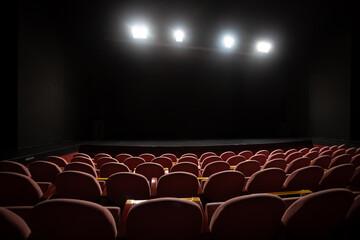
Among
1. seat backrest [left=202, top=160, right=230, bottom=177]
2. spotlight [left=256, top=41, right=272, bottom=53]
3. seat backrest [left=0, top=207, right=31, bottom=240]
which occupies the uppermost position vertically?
spotlight [left=256, top=41, right=272, bottom=53]

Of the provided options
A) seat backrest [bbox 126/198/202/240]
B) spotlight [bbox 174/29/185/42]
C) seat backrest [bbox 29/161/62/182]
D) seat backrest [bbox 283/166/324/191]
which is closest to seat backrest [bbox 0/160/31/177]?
seat backrest [bbox 29/161/62/182]

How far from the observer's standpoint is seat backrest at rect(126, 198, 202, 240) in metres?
0.96

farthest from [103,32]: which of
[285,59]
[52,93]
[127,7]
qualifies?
[285,59]

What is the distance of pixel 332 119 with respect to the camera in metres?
8.93

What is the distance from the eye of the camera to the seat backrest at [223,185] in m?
1.85

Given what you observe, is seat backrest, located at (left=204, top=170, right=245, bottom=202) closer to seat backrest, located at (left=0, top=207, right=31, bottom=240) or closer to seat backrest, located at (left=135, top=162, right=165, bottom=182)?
seat backrest, located at (left=135, top=162, right=165, bottom=182)

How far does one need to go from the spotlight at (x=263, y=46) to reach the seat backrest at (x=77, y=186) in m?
9.97

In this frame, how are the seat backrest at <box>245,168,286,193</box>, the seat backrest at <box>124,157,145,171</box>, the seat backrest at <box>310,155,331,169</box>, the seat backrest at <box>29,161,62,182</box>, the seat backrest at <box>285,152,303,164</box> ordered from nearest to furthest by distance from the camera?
the seat backrest at <box>245,168,286,193</box> → the seat backrest at <box>29,161,62,182</box> → the seat backrest at <box>310,155,331,169</box> → the seat backrest at <box>124,157,145,171</box> → the seat backrest at <box>285,152,303,164</box>

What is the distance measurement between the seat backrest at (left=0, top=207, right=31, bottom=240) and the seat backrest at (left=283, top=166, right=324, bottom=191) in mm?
2405

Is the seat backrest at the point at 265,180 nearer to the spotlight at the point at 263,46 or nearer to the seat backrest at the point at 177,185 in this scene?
the seat backrest at the point at 177,185

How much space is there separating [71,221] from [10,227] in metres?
0.29

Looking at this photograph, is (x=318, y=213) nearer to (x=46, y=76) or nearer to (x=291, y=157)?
(x=291, y=157)

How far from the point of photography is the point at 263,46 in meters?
9.35

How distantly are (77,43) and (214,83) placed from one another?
24.1ft
